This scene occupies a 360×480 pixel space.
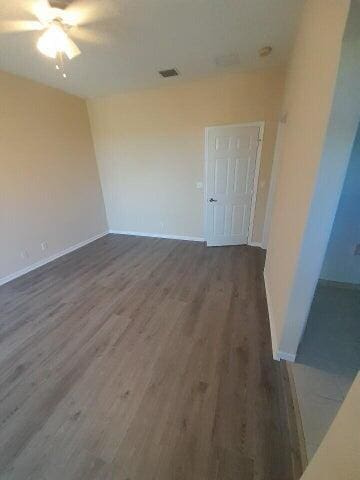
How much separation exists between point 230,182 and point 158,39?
84.2 inches

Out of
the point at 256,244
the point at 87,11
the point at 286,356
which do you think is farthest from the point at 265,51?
the point at 286,356

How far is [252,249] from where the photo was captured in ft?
12.1

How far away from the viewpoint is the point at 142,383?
4.87ft

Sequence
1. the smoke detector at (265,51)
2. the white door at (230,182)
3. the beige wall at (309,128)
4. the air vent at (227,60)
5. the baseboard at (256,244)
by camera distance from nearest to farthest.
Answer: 1. the beige wall at (309,128)
2. the smoke detector at (265,51)
3. the air vent at (227,60)
4. the white door at (230,182)
5. the baseboard at (256,244)

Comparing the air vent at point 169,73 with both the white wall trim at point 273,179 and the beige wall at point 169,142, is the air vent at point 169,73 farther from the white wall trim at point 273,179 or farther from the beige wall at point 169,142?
the white wall trim at point 273,179

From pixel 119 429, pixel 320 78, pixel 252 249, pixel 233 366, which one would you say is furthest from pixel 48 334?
pixel 252 249

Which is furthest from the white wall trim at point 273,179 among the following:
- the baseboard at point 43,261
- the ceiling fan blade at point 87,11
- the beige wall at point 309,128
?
the baseboard at point 43,261

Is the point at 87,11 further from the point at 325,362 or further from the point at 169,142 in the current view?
the point at 325,362

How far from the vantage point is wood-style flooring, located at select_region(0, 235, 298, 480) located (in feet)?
3.58

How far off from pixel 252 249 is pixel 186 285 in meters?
1.67

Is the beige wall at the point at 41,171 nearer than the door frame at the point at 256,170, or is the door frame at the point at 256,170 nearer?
the beige wall at the point at 41,171

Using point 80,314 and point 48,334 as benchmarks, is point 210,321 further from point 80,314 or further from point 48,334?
point 48,334

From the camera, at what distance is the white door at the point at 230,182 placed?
3.32 meters

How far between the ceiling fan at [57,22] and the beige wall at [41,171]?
4.04 feet
